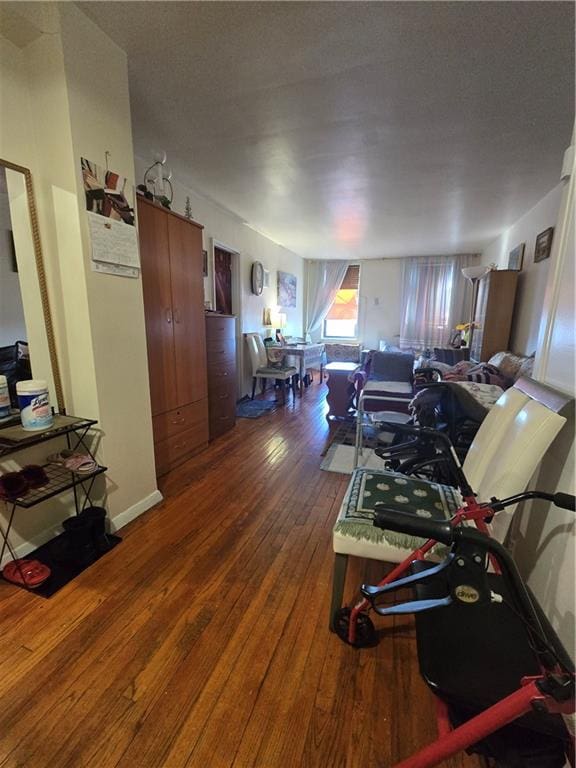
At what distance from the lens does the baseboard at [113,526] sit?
5.43 feet

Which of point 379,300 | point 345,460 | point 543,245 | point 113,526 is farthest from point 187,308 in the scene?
point 379,300

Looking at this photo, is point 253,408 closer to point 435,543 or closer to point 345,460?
point 345,460

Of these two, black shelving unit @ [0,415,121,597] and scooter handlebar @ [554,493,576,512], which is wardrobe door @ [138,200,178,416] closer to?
black shelving unit @ [0,415,121,597]

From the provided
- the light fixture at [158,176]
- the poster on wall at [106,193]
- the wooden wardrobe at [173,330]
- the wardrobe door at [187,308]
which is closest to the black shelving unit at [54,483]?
the wooden wardrobe at [173,330]

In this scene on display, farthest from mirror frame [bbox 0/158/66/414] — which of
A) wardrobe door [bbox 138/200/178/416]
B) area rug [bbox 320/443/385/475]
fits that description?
area rug [bbox 320/443/385/475]

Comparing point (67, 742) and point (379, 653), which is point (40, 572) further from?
point (379, 653)

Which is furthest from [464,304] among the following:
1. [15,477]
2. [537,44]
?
[15,477]

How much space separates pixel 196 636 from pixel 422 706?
2.77ft

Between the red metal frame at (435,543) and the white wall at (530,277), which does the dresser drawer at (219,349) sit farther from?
the white wall at (530,277)

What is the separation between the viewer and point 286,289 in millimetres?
6160

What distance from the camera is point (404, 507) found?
129 centimetres

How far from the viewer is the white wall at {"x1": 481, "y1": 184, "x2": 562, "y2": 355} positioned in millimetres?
3223

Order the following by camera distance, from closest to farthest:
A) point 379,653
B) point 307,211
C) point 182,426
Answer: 1. point 379,653
2. point 182,426
3. point 307,211

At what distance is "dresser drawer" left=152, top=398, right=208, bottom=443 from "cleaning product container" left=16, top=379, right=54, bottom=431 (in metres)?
0.85
